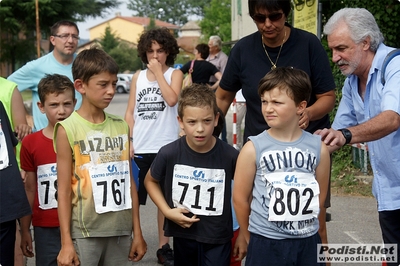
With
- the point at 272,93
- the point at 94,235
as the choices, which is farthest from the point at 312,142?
the point at 94,235

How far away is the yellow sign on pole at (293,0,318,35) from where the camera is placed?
8.86 meters

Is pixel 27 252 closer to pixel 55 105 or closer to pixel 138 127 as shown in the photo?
pixel 55 105

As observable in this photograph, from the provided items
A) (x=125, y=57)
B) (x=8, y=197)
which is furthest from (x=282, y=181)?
(x=125, y=57)

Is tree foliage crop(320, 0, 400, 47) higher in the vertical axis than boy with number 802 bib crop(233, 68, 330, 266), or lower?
higher

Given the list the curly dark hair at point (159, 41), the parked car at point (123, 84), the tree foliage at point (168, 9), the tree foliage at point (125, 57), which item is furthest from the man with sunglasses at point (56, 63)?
the tree foliage at point (168, 9)

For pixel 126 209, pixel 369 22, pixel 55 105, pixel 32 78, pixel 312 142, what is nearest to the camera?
pixel 312 142

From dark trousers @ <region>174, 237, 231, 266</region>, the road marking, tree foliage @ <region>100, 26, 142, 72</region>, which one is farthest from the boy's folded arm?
tree foliage @ <region>100, 26, 142, 72</region>

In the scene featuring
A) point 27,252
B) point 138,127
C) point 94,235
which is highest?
point 138,127

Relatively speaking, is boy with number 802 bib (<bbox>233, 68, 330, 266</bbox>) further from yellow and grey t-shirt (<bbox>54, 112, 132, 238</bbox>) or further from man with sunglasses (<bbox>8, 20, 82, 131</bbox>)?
man with sunglasses (<bbox>8, 20, 82, 131</bbox>)

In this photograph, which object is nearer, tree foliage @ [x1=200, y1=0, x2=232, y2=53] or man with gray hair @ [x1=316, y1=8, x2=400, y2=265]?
man with gray hair @ [x1=316, y1=8, x2=400, y2=265]

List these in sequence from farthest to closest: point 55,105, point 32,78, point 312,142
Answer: point 32,78
point 55,105
point 312,142

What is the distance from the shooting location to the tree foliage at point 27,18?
32.1 metres

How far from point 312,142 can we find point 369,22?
1.08 meters

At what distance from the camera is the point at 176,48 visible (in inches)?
229
